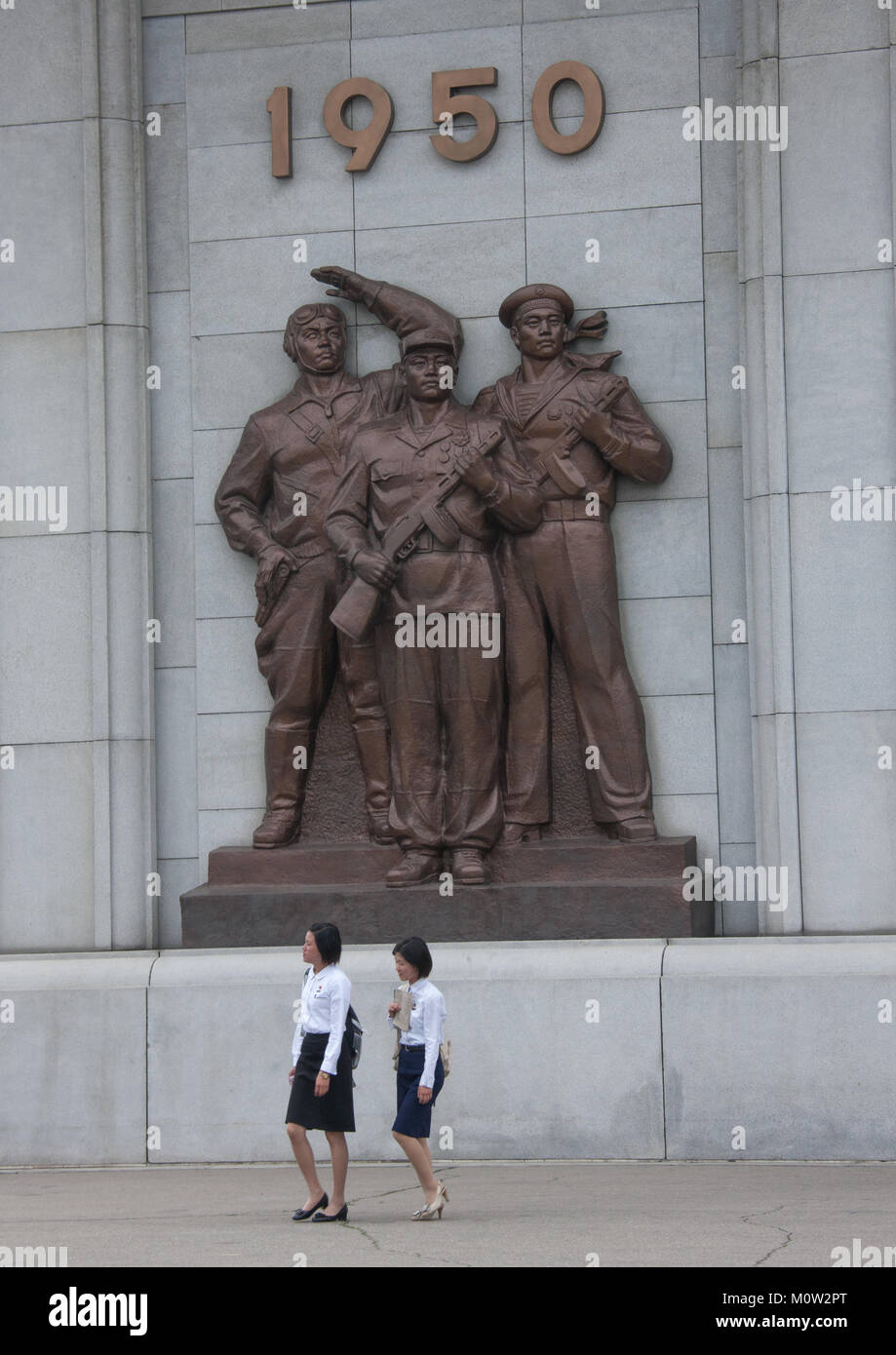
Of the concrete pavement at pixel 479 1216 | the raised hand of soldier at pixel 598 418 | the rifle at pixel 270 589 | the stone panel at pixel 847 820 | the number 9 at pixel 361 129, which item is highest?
the number 9 at pixel 361 129

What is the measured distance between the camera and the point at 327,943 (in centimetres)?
1041

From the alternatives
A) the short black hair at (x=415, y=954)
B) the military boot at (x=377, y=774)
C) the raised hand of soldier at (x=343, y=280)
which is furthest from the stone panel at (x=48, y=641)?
the short black hair at (x=415, y=954)

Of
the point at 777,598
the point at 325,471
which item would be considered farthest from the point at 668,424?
the point at 325,471

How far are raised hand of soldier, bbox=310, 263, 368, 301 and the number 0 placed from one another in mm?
1716

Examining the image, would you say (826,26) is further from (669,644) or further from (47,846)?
(47,846)

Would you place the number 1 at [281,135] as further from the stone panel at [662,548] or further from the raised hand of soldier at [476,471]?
the stone panel at [662,548]

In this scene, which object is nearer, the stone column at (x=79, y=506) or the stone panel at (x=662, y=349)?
the stone panel at (x=662, y=349)

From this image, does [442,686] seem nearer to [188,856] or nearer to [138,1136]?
[188,856]

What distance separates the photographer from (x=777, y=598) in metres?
13.7

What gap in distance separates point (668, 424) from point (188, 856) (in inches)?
189

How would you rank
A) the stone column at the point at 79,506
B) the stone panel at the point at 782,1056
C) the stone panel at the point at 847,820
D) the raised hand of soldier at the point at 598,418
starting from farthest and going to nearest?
1. the stone column at the point at 79,506
2. the raised hand of soldier at the point at 598,418
3. the stone panel at the point at 847,820
4. the stone panel at the point at 782,1056

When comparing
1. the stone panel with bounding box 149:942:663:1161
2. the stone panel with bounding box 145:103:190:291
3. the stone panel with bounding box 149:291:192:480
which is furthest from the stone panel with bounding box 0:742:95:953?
the stone panel with bounding box 145:103:190:291

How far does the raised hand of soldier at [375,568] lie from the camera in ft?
45.1

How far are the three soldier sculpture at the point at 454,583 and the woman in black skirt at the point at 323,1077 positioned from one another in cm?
341
